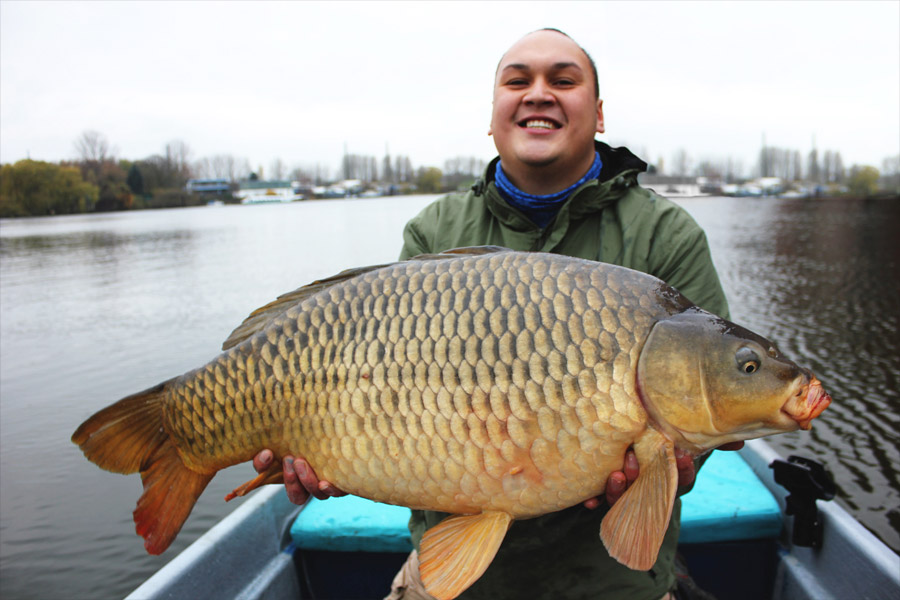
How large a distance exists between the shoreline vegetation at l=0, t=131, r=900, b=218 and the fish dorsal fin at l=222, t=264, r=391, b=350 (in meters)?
38.5

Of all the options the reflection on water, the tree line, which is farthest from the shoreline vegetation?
the reflection on water

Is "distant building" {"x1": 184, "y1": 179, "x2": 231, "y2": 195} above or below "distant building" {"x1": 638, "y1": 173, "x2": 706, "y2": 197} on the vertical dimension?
above

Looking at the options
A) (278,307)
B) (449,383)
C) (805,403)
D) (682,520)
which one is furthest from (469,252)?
(682,520)

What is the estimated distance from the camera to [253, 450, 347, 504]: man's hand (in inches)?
51.3

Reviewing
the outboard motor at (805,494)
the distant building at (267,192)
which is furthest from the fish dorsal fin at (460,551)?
the distant building at (267,192)

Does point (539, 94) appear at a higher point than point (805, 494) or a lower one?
higher

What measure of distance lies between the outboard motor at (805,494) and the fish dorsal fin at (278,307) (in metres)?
1.53

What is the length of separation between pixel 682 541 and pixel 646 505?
3.93ft

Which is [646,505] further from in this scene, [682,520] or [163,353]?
[163,353]

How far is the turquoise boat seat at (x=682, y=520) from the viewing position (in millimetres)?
2150

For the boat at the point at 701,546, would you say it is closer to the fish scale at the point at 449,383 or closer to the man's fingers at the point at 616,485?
the fish scale at the point at 449,383

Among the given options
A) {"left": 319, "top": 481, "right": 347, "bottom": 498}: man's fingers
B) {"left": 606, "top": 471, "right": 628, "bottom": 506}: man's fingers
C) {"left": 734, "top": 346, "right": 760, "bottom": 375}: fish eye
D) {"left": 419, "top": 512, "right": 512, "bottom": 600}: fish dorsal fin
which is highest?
{"left": 734, "top": 346, "right": 760, "bottom": 375}: fish eye

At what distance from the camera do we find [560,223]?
63.6 inches

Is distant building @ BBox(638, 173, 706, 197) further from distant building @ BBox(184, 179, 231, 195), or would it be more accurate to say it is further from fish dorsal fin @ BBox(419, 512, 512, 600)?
fish dorsal fin @ BBox(419, 512, 512, 600)
